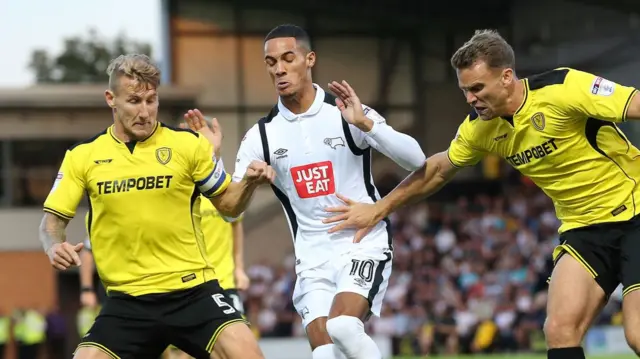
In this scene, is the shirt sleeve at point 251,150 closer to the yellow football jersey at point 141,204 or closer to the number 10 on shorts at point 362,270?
the yellow football jersey at point 141,204

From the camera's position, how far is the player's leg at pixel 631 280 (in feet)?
22.9

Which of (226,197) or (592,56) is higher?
(592,56)

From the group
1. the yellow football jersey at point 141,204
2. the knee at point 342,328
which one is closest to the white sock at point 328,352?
the knee at point 342,328

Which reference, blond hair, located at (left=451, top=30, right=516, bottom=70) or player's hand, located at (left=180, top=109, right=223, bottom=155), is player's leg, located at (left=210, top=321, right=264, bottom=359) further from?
blond hair, located at (left=451, top=30, right=516, bottom=70)

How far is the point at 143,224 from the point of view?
7012 millimetres

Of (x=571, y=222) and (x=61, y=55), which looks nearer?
(x=571, y=222)

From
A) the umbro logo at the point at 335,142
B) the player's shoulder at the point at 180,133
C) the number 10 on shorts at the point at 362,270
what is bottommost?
the number 10 on shorts at the point at 362,270

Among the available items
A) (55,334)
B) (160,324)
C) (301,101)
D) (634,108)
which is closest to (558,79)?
(634,108)

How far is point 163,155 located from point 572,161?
2696mm

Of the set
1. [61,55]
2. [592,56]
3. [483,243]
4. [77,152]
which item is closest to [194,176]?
[77,152]

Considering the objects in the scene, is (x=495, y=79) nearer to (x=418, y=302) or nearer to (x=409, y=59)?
(x=418, y=302)

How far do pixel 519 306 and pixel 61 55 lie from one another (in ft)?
182

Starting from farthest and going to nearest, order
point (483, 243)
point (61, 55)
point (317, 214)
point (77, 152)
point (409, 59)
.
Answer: point (61, 55), point (409, 59), point (483, 243), point (317, 214), point (77, 152)

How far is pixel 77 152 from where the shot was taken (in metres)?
7.14
